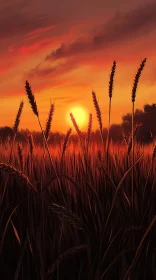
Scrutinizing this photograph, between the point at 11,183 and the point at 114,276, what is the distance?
110cm

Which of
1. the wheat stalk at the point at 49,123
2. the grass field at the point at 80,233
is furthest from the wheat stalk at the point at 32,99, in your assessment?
Answer: the wheat stalk at the point at 49,123

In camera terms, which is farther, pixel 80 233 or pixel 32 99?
pixel 80 233

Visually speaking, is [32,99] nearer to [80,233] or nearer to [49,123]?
[49,123]

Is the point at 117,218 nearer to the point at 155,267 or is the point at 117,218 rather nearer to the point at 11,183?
the point at 155,267

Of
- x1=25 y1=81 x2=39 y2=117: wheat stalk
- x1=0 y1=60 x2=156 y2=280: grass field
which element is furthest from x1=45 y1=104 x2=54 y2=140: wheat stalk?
x1=25 y1=81 x2=39 y2=117: wheat stalk

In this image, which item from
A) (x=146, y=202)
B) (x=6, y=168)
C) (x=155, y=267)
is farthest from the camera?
(x=146, y=202)

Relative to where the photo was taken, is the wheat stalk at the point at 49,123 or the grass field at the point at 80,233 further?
the wheat stalk at the point at 49,123

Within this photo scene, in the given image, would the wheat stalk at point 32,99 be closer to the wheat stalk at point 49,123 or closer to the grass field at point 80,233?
the grass field at point 80,233

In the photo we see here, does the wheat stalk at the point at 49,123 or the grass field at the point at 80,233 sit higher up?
the wheat stalk at the point at 49,123

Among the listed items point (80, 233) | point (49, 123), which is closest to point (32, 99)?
point (49, 123)

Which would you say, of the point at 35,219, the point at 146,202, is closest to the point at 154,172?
the point at 146,202

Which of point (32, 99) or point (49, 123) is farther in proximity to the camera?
point (49, 123)

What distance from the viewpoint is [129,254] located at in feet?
5.50

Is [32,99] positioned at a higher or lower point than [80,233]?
higher
